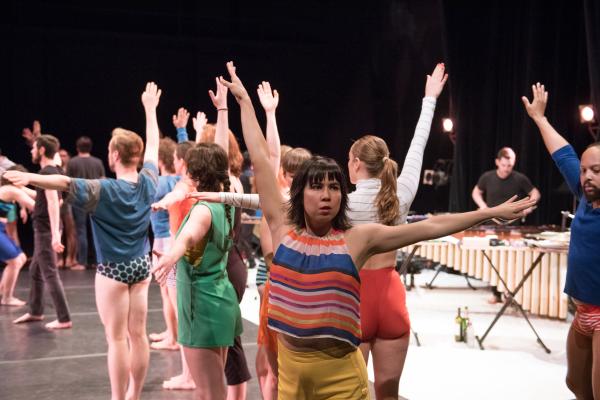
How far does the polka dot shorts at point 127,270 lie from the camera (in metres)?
4.06

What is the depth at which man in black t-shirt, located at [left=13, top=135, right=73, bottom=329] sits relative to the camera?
6.45 metres

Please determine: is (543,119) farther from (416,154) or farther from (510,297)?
(510,297)

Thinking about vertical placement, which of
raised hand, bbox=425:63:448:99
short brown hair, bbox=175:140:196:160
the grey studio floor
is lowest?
the grey studio floor

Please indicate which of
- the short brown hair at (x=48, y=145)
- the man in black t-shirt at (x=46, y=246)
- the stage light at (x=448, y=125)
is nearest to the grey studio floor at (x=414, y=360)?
the man in black t-shirt at (x=46, y=246)

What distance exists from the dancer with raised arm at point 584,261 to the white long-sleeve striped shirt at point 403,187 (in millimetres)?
644

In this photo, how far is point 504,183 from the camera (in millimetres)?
8672

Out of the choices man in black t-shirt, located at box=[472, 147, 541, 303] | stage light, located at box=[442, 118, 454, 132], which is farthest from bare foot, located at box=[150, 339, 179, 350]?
stage light, located at box=[442, 118, 454, 132]

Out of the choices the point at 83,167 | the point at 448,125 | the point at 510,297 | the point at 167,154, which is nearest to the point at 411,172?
the point at 167,154

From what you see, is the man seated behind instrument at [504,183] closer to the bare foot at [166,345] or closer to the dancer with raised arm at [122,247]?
the bare foot at [166,345]

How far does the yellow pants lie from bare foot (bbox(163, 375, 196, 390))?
2714mm

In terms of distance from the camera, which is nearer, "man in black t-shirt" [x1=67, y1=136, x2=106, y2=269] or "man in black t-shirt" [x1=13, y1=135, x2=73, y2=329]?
"man in black t-shirt" [x1=13, y1=135, x2=73, y2=329]

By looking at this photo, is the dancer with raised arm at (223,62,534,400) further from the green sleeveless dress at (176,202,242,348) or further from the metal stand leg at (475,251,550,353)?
the metal stand leg at (475,251,550,353)

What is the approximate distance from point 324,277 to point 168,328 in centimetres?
400

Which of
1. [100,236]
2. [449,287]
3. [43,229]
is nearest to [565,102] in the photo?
[449,287]
